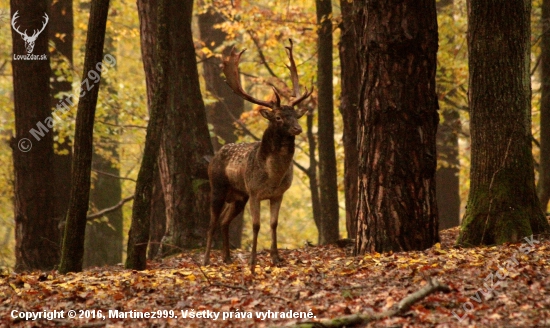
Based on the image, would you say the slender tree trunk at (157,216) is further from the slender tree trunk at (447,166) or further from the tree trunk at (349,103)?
the slender tree trunk at (447,166)

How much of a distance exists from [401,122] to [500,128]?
57.0 inches

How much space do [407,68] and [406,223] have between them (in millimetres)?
2169

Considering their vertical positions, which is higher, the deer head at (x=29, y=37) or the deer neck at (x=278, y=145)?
the deer head at (x=29, y=37)

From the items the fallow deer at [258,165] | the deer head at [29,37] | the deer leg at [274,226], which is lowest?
the deer leg at [274,226]

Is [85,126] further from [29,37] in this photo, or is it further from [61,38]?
[61,38]

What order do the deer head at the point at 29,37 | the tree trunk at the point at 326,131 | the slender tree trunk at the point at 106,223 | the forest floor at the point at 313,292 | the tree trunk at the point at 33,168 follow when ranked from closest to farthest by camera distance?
the forest floor at the point at 313,292, the tree trunk at the point at 33,168, the deer head at the point at 29,37, the tree trunk at the point at 326,131, the slender tree trunk at the point at 106,223

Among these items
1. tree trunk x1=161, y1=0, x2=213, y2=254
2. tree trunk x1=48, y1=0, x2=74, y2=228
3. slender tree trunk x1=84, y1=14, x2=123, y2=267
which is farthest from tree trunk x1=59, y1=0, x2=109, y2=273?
slender tree trunk x1=84, y1=14, x2=123, y2=267

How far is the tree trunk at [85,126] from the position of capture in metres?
9.84

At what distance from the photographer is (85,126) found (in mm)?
9953

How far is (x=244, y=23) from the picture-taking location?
21375 mm

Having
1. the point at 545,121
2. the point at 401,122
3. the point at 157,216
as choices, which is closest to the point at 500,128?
the point at 401,122

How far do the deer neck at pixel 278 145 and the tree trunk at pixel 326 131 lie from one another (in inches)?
180

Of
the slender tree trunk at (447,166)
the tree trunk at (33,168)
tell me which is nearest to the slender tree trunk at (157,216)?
the tree trunk at (33,168)

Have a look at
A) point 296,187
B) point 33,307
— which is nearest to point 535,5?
point 33,307
